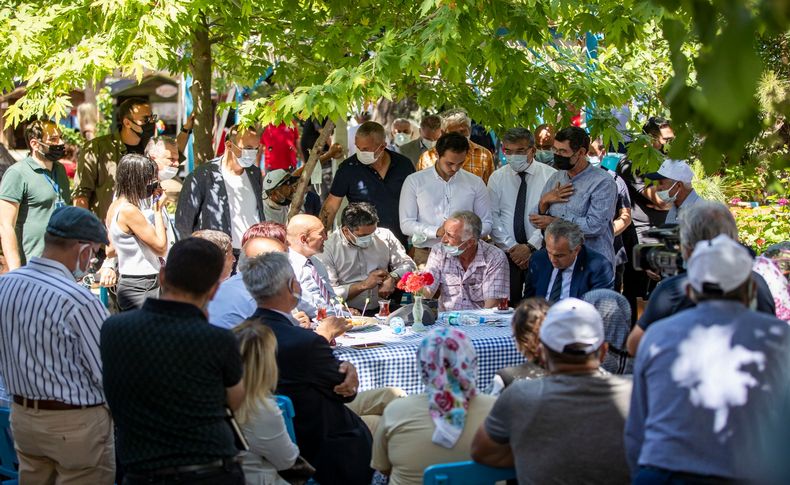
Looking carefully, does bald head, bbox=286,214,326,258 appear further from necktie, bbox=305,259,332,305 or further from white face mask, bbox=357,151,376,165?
white face mask, bbox=357,151,376,165

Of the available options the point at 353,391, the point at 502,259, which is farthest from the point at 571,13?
the point at 353,391

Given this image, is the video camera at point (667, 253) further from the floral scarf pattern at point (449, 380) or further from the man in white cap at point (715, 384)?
the man in white cap at point (715, 384)

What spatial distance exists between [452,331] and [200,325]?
3.69 ft

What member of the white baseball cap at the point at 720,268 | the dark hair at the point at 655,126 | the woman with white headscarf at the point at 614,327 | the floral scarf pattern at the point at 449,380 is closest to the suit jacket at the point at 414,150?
the dark hair at the point at 655,126

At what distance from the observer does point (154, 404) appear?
353 cm

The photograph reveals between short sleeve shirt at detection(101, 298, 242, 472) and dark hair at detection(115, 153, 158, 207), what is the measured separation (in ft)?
10.5

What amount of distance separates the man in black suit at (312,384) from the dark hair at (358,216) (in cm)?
264

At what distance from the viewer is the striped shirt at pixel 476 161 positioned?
928cm

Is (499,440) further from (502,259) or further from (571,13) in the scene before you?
(571,13)

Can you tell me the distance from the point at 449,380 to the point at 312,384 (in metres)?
0.85

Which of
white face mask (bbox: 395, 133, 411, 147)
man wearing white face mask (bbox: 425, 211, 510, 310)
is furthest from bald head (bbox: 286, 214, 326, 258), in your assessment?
white face mask (bbox: 395, 133, 411, 147)

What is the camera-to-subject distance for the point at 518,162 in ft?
27.6

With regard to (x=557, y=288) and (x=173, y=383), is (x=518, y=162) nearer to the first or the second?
(x=557, y=288)

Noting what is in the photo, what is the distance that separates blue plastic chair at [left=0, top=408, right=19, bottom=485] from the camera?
15.2ft
